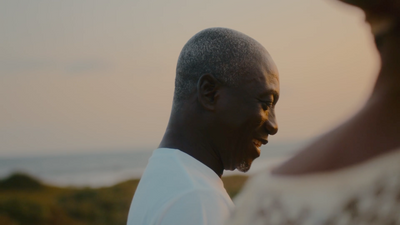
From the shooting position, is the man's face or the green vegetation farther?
the green vegetation

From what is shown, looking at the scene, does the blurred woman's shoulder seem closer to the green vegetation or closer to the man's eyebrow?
the man's eyebrow

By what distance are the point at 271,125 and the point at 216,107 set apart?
1.27 ft

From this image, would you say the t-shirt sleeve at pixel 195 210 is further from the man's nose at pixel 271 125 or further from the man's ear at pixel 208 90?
the man's nose at pixel 271 125

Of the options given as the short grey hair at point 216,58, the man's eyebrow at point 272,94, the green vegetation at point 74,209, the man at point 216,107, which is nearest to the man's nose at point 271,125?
the man at point 216,107

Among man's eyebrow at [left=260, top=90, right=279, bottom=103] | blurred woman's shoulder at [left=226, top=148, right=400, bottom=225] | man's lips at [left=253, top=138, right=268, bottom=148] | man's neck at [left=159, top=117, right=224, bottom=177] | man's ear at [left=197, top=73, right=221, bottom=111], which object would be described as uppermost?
blurred woman's shoulder at [left=226, top=148, right=400, bottom=225]

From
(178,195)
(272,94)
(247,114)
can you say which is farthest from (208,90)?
(178,195)

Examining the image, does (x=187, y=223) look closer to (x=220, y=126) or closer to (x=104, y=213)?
(x=220, y=126)

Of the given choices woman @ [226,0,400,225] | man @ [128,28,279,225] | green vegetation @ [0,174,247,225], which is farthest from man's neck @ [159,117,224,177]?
green vegetation @ [0,174,247,225]

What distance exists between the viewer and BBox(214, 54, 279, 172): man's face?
2.60 metres

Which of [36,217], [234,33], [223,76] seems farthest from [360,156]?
[36,217]

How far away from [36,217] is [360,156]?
625 inches

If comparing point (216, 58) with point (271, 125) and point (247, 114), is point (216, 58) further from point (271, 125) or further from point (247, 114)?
point (271, 125)

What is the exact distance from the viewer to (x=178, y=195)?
2.14 meters

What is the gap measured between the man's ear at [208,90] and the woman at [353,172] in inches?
78.2
